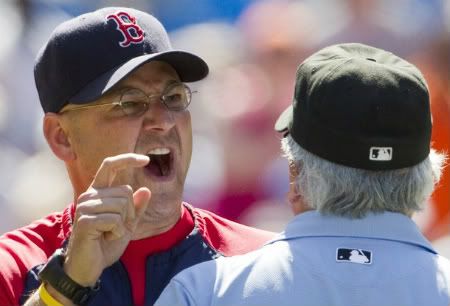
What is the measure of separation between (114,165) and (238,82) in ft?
8.04

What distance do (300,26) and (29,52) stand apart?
1249 millimetres

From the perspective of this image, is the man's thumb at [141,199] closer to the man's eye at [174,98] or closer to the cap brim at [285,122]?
the cap brim at [285,122]

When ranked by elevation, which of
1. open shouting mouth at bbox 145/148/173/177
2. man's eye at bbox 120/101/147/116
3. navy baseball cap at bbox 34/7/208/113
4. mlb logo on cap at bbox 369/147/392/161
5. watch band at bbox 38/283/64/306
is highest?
navy baseball cap at bbox 34/7/208/113

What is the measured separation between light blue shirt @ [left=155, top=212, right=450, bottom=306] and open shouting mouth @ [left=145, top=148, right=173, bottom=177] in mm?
646

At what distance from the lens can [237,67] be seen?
4402 millimetres

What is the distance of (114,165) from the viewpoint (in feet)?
6.58

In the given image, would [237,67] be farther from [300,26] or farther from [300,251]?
[300,251]

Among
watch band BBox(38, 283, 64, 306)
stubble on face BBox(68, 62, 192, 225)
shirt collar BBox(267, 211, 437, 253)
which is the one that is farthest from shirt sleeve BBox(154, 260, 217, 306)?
stubble on face BBox(68, 62, 192, 225)

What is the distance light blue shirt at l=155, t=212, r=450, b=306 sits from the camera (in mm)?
1848

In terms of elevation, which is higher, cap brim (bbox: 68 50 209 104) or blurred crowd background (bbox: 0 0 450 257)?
cap brim (bbox: 68 50 209 104)

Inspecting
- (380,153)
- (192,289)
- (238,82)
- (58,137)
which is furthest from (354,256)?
(238,82)

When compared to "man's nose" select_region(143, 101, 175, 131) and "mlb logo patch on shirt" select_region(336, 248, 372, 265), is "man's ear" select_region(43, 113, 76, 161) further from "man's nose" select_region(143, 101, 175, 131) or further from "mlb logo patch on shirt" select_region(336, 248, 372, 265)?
"mlb logo patch on shirt" select_region(336, 248, 372, 265)

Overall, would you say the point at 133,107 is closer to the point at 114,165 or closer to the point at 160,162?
the point at 160,162

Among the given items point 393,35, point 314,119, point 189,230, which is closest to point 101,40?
point 189,230
